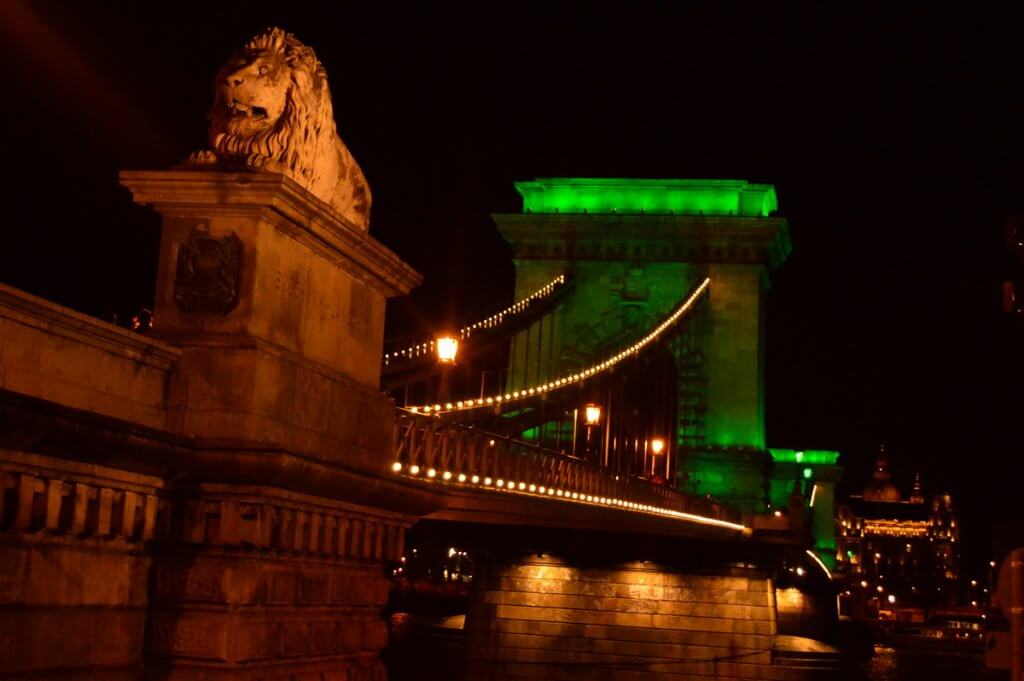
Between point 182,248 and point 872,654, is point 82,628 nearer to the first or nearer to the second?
point 182,248

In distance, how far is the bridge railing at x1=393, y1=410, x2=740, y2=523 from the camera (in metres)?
19.3

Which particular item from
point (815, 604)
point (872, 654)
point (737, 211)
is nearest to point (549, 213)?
point (737, 211)

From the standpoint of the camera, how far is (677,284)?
214 feet

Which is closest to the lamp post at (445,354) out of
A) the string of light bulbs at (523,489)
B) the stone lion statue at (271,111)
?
the string of light bulbs at (523,489)

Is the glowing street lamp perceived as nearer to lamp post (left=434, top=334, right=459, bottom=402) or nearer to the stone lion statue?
lamp post (left=434, top=334, right=459, bottom=402)

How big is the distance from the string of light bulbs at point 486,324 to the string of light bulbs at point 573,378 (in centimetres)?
128

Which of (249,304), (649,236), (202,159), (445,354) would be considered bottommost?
(249,304)

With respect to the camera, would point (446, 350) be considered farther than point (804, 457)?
No

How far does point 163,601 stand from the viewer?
1033 centimetres

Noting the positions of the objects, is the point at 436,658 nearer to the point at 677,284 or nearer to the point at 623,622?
the point at 623,622

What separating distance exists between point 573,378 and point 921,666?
3489 centimetres

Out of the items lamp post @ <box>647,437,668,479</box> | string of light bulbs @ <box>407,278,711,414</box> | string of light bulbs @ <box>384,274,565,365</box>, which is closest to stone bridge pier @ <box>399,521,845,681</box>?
lamp post @ <box>647,437,668,479</box>

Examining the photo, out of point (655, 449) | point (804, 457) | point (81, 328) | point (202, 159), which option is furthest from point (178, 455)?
point (804, 457)

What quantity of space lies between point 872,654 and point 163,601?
2551 inches
